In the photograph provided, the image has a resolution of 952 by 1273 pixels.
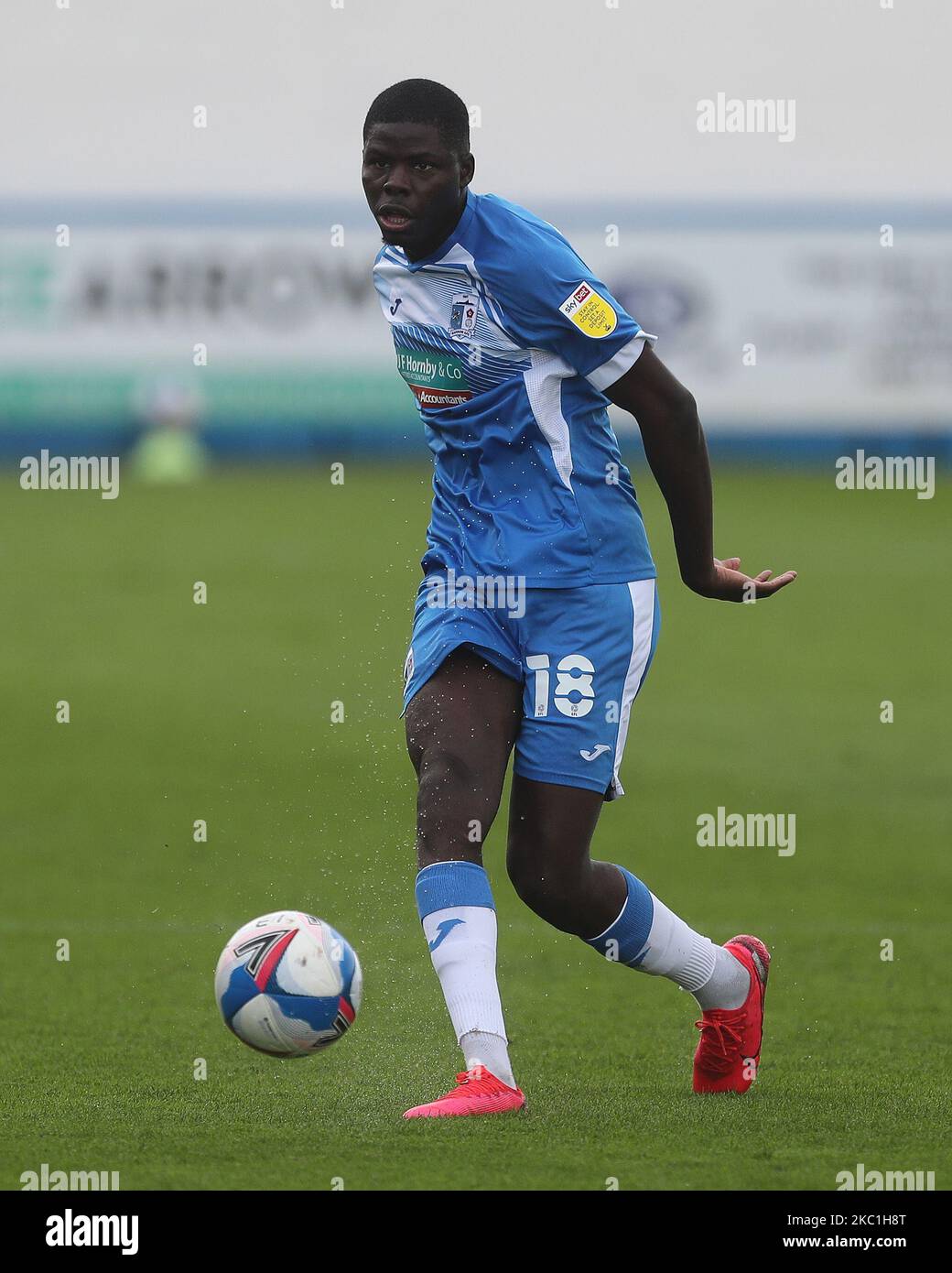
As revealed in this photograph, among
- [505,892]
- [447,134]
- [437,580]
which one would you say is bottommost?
[505,892]

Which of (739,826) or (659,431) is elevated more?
(659,431)

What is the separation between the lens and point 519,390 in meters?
4.96

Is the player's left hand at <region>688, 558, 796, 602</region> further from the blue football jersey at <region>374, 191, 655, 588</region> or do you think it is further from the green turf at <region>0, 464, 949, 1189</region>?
the green turf at <region>0, 464, 949, 1189</region>

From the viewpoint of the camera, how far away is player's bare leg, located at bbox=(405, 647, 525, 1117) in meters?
4.67

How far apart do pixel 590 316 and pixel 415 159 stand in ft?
1.73

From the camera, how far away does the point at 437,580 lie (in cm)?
509

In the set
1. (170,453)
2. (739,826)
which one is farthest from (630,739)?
(170,453)

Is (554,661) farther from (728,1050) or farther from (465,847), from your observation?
(728,1050)

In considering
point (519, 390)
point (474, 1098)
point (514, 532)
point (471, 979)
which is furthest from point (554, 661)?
point (474, 1098)

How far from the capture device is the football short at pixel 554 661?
4938mm

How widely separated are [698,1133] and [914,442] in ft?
92.6

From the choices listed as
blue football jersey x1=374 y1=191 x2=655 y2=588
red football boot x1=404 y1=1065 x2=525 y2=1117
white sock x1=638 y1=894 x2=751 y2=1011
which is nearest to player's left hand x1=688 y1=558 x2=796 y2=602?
blue football jersey x1=374 y1=191 x2=655 y2=588

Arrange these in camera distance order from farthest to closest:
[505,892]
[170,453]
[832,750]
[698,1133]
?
[170,453] → [832,750] → [505,892] → [698,1133]
